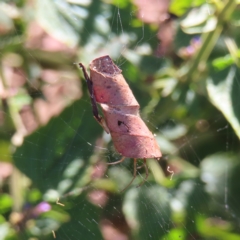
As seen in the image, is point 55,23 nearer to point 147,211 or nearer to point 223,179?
point 147,211

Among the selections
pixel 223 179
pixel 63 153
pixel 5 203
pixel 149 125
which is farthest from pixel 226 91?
pixel 5 203

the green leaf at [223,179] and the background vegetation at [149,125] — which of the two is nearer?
the background vegetation at [149,125]

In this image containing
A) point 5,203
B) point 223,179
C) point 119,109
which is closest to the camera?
point 119,109

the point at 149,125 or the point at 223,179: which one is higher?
the point at 149,125

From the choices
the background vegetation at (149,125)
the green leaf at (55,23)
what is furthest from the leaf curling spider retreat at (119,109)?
the green leaf at (55,23)

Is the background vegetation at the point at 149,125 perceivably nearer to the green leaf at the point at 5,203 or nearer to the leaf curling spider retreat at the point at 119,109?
the green leaf at the point at 5,203

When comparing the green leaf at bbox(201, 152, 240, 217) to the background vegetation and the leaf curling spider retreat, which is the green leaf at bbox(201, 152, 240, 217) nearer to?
the background vegetation

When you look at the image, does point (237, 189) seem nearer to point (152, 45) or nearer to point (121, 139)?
point (152, 45)
